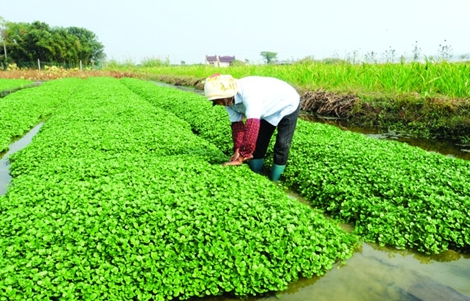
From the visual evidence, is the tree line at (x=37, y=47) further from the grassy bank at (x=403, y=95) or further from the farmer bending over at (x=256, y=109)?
the farmer bending over at (x=256, y=109)

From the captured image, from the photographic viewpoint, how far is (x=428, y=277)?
3.66 m

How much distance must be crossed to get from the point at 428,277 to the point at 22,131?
1037 centimetres

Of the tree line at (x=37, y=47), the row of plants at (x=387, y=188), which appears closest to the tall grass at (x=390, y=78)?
the row of plants at (x=387, y=188)

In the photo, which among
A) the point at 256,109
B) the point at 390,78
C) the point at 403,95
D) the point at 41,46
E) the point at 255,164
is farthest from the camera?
the point at 41,46

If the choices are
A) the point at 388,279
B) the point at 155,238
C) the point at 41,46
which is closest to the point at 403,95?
the point at 388,279

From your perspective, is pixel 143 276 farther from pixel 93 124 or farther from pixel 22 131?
pixel 22 131

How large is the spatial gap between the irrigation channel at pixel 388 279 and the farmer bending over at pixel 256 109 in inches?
72.3

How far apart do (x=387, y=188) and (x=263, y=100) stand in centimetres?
208

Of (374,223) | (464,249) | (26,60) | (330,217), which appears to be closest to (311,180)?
(330,217)

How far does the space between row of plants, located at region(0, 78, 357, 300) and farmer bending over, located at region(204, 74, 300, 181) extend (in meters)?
0.67

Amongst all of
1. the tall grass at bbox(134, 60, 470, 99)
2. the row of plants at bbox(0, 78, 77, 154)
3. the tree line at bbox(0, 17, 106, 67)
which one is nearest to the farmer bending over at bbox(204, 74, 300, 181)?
the row of plants at bbox(0, 78, 77, 154)

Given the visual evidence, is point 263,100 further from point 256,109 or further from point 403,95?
point 403,95

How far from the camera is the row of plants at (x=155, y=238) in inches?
129

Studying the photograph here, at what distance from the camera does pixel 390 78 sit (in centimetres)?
1142
